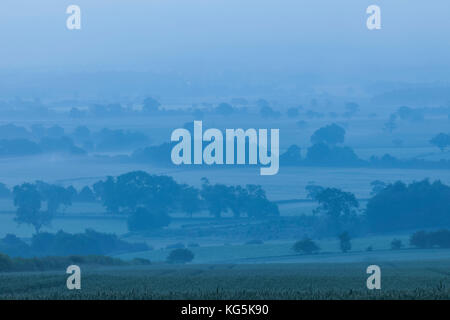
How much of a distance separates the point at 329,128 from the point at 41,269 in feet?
185

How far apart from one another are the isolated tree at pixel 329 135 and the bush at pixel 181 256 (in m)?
33.8

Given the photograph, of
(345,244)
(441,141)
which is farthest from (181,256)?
(441,141)

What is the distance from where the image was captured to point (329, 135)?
79.1 metres

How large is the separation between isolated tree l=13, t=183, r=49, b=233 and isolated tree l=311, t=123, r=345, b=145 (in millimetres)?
28287

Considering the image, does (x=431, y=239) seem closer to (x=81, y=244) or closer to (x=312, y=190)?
(x=312, y=190)

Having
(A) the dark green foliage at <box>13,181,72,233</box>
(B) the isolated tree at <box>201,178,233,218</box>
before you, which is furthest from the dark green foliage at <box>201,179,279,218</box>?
(A) the dark green foliage at <box>13,181,72,233</box>

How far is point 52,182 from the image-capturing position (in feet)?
243

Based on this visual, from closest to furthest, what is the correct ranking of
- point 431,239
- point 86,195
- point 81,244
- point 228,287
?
point 228,287 → point 431,239 → point 81,244 → point 86,195

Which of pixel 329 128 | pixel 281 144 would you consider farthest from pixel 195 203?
pixel 329 128

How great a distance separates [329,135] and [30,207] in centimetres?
3289

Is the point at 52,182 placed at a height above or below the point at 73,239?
above
